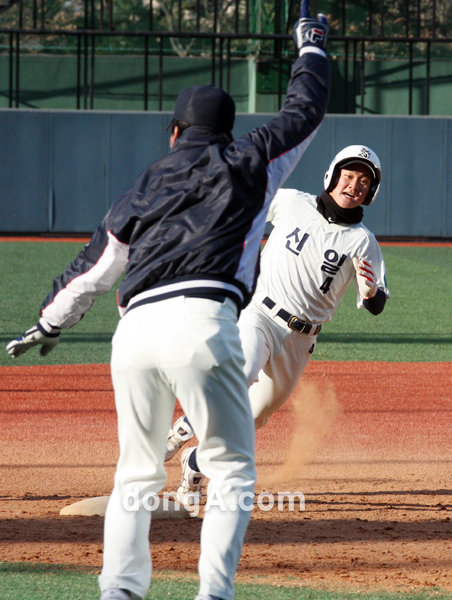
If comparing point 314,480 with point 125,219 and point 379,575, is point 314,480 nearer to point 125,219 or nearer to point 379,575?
point 379,575

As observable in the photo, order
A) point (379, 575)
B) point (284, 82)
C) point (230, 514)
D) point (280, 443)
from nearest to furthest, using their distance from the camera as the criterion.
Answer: point (230, 514) < point (379, 575) < point (280, 443) < point (284, 82)

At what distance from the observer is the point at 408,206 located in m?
27.1

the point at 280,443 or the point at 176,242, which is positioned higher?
the point at 176,242

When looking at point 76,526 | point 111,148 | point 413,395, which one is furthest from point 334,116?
point 76,526

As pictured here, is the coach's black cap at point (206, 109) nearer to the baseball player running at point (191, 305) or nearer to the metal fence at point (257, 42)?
the baseball player running at point (191, 305)

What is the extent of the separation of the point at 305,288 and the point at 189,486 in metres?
1.42

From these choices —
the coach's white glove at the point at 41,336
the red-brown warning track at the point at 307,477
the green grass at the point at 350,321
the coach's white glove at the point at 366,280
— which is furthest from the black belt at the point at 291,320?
the green grass at the point at 350,321

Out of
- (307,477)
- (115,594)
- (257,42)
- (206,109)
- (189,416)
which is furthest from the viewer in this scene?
(257,42)

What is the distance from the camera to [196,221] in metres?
3.44

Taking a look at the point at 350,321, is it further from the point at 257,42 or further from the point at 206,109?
the point at 257,42

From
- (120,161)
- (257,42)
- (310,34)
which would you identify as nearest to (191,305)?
(310,34)

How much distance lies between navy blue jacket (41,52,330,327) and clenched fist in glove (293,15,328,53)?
31cm

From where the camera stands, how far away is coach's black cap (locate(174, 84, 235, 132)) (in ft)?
11.9

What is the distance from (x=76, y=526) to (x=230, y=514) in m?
2.12
